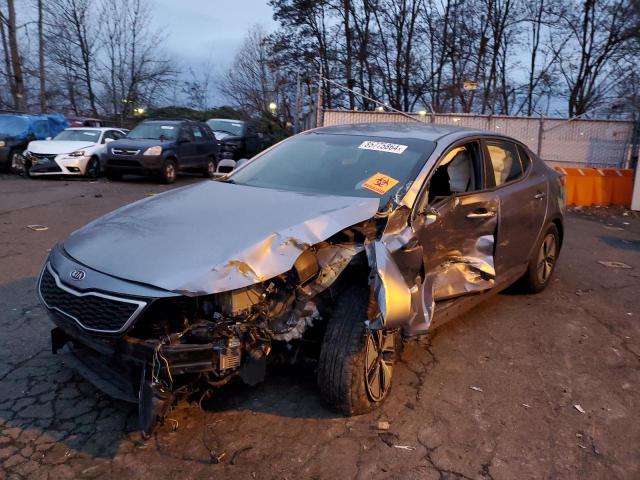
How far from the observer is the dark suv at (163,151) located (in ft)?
44.9

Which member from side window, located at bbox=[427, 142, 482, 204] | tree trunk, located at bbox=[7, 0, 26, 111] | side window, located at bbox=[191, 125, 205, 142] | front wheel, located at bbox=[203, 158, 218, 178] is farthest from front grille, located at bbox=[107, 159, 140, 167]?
tree trunk, located at bbox=[7, 0, 26, 111]

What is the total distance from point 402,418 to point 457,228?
4.61ft

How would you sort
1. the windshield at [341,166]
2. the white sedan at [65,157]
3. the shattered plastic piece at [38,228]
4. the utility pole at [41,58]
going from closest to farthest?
the windshield at [341,166]
the shattered plastic piece at [38,228]
the white sedan at [65,157]
the utility pole at [41,58]

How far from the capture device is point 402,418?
322cm

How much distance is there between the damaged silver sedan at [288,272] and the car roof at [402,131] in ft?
0.15

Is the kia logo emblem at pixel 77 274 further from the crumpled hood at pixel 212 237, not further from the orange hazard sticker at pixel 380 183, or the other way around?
the orange hazard sticker at pixel 380 183

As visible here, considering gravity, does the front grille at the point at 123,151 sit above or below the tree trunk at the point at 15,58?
below

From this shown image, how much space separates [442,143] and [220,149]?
1437 cm

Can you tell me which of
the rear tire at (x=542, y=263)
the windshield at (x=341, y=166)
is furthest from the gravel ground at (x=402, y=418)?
the windshield at (x=341, y=166)

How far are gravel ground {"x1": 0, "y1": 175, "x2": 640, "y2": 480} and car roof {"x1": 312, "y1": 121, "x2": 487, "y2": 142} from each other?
161 cm

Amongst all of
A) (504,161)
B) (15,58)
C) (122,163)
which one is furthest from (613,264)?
(15,58)

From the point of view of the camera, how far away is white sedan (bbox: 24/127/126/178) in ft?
46.5

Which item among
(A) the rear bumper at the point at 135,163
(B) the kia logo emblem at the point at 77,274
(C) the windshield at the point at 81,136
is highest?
(C) the windshield at the point at 81,136

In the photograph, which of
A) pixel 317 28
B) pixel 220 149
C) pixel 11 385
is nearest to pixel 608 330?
pixel 11 385
